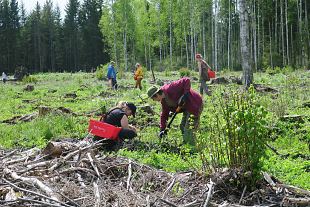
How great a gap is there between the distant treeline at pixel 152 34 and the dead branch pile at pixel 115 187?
3227 cm

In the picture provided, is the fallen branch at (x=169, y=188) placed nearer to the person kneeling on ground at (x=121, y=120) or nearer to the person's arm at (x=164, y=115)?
the person kneeling on ground at (x=121, y=120)

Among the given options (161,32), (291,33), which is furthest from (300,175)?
(161,32)

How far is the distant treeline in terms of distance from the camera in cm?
4400

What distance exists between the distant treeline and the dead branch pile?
3227 cm

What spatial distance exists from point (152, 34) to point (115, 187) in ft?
157

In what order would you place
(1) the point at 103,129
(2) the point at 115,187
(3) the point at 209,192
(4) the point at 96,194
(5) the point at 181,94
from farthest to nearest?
(5) the point at 181,94 → (1) the point at 103,129 → (2) the point at 115,187 → (4) the point at 96,194 → (3) the point at 209,192

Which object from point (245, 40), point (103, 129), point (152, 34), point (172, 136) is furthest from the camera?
point (152, 34)

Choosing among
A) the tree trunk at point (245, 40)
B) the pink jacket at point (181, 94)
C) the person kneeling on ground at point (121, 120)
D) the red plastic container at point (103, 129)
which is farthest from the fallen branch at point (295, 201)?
the tree trunk at point (245, 40)

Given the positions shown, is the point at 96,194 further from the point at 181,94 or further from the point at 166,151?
the point at 181,94

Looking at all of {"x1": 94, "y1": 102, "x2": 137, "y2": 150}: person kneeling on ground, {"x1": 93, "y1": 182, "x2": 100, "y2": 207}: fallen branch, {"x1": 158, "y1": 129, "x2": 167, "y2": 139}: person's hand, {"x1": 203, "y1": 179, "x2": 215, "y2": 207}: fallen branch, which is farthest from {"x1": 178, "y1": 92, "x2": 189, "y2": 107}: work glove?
{"x1": 93, "y1": 182, "x2": 100, "y2": 207}: fallen branch

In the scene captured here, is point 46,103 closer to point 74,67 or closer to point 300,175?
point 300,175

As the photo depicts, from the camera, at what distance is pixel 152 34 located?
52.1 meters

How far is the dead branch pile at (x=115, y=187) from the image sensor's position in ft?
15.0

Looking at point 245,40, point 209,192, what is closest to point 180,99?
point 209,192
